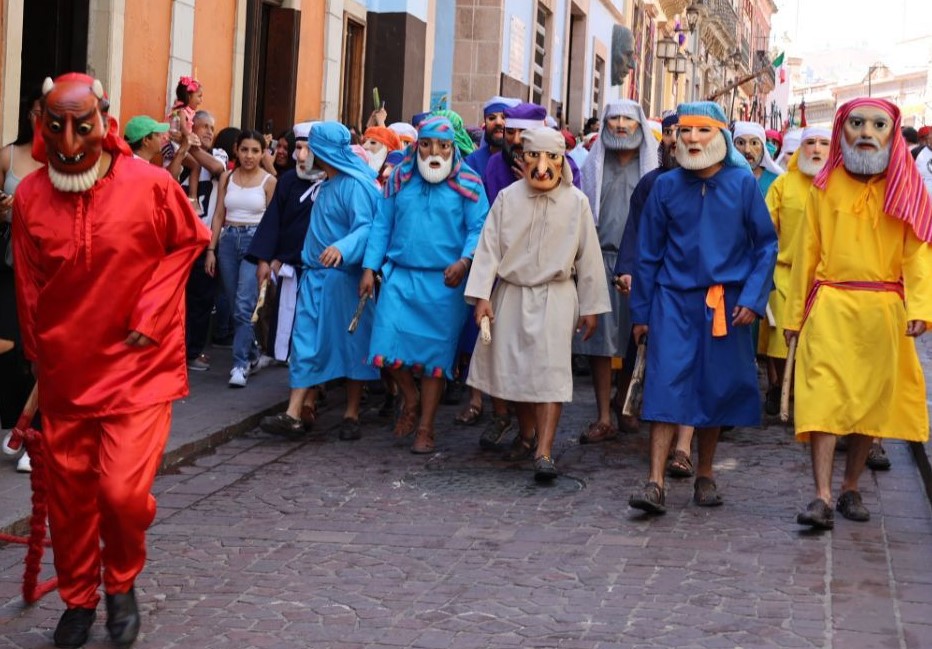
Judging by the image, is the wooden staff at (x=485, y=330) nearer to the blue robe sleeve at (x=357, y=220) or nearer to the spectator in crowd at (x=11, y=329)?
the blue robe sleeve at (x=357, y=220)

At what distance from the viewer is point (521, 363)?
8.50 m

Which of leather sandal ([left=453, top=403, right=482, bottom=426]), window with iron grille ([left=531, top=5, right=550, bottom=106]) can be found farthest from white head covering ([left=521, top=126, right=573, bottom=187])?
window with iron grille ([left=531, top=5, right=550, bottom=106])

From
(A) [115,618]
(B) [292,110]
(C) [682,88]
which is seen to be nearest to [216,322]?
(B) [292,110]

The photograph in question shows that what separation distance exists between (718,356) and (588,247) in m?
1.16

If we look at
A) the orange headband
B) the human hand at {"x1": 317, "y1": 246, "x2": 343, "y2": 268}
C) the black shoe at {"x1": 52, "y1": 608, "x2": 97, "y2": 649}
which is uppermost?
the orange headband

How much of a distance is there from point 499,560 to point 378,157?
6606 millimetres

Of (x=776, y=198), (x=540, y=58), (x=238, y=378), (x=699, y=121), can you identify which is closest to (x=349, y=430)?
(x=238, y=378)

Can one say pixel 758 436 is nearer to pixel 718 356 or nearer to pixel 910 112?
pixel 718 356

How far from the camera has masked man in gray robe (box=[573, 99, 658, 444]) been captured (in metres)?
9.99

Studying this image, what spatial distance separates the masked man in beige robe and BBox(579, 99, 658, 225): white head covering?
4.70 ft

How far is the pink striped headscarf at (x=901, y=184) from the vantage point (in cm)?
721

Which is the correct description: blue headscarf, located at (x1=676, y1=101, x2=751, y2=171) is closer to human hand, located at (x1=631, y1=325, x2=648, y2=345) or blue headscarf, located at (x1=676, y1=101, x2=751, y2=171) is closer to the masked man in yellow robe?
the masked man in yellow robe

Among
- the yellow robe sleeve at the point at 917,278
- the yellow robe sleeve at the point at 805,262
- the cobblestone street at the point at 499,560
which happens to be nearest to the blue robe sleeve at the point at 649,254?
the yellow robe sleeve at the point at 805,262

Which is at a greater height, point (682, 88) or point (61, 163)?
point (682, 88)
